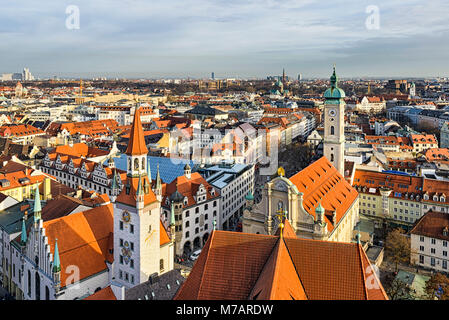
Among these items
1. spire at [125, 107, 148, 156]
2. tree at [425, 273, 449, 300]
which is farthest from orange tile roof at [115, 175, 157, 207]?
tree at [425, 273, 449, 300]

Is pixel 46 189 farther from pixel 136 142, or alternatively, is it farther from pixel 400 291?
pixel 400 291

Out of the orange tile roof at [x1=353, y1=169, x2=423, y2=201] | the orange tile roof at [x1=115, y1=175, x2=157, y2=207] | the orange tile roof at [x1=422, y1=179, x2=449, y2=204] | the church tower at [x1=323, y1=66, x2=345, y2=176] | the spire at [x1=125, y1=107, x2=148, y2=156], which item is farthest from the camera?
the orange tile roof at [x1=353, y1=169, x2=423, y2=201]

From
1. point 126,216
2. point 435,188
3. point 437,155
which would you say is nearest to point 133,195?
point 126,216

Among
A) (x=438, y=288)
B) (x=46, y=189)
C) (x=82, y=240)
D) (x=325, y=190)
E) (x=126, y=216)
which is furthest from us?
(x=46, y=189)

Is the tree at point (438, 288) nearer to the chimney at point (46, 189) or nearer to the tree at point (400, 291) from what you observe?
the tree at point (400, 291)

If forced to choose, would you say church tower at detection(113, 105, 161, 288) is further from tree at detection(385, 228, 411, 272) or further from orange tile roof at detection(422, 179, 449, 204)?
orange tile roof at detection(422, 179, 449, 204)
